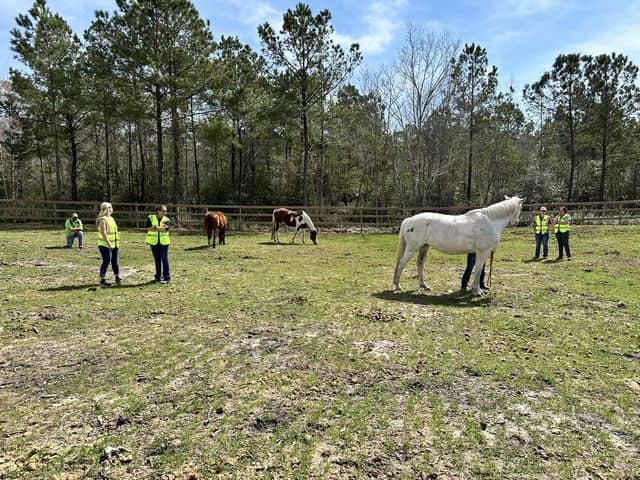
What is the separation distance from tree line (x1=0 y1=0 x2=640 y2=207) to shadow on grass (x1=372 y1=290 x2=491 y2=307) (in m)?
16.9

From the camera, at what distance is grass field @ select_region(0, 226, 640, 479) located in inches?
95.6

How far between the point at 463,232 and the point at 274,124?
20.8 m

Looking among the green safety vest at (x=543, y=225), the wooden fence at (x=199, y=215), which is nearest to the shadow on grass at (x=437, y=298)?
the green safety vest at (x=543, y=225)

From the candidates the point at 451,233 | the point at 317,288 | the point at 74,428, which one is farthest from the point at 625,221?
the point at 74,428

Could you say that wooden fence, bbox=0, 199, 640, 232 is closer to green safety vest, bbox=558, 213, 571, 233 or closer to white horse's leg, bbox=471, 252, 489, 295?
green safety vest, bbox=558, 213, 571, 233

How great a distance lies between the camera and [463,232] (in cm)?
678

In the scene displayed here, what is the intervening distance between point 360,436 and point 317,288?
4619 mm

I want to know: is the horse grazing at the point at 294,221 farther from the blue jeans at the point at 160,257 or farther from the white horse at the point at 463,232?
the white horse at the point at 463,232

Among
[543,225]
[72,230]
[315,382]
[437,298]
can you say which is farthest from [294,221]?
[315,382]

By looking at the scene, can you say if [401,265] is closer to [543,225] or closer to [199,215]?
[543,225]

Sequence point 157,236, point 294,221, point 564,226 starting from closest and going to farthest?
point 157,236, point 564,226, point 294,221

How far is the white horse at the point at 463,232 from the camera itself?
674 cm

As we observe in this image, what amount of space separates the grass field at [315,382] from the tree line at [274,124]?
16.6 meters


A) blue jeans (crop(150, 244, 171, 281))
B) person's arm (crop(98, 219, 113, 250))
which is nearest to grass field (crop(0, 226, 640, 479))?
blue jeans (crop(150, 244, 171, 281))
